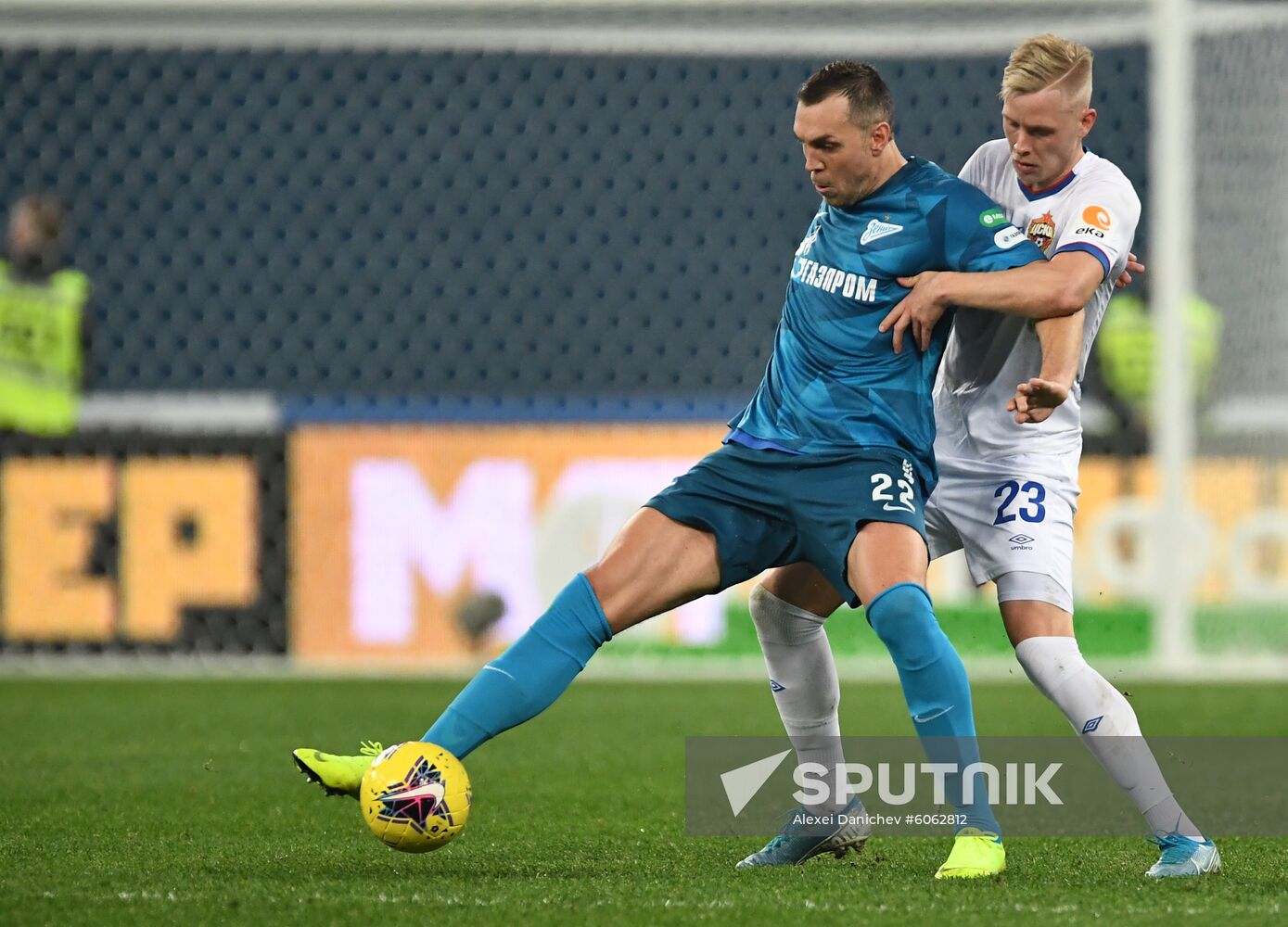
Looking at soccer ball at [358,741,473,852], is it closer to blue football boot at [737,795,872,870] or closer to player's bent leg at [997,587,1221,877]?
blue football boot at [737,795,872,870]

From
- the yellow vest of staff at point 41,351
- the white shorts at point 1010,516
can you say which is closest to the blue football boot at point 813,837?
the white shorts at point 1010,516

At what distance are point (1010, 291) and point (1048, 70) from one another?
550 millimetres

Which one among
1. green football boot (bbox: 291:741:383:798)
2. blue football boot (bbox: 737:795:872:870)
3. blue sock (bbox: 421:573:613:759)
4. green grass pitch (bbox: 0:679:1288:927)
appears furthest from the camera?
blue football boot (bbox: 737:795:872:870)

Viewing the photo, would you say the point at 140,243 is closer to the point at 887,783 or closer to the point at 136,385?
the point at 136,385

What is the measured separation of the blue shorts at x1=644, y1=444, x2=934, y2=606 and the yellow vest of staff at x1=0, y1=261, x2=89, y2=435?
626cm

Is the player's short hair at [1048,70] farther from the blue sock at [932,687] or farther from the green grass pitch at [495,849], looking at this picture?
the green grass pitch at [495,849]

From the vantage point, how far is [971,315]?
4.55 m

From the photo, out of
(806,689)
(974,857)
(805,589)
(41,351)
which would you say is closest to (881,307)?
(805,589)

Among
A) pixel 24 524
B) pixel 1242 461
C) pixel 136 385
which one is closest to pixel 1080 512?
pixel 1242 461

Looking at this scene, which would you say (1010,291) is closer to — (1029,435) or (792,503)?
(1029,435)

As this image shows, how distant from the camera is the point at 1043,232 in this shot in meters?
4.45

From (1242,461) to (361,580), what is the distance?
4.46 m

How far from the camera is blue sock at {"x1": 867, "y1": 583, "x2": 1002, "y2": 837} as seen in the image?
409cm

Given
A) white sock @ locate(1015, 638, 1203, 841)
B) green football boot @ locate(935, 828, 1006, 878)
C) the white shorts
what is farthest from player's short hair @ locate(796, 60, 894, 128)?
green football boot @ locate(935, 828, 1006, 878)
